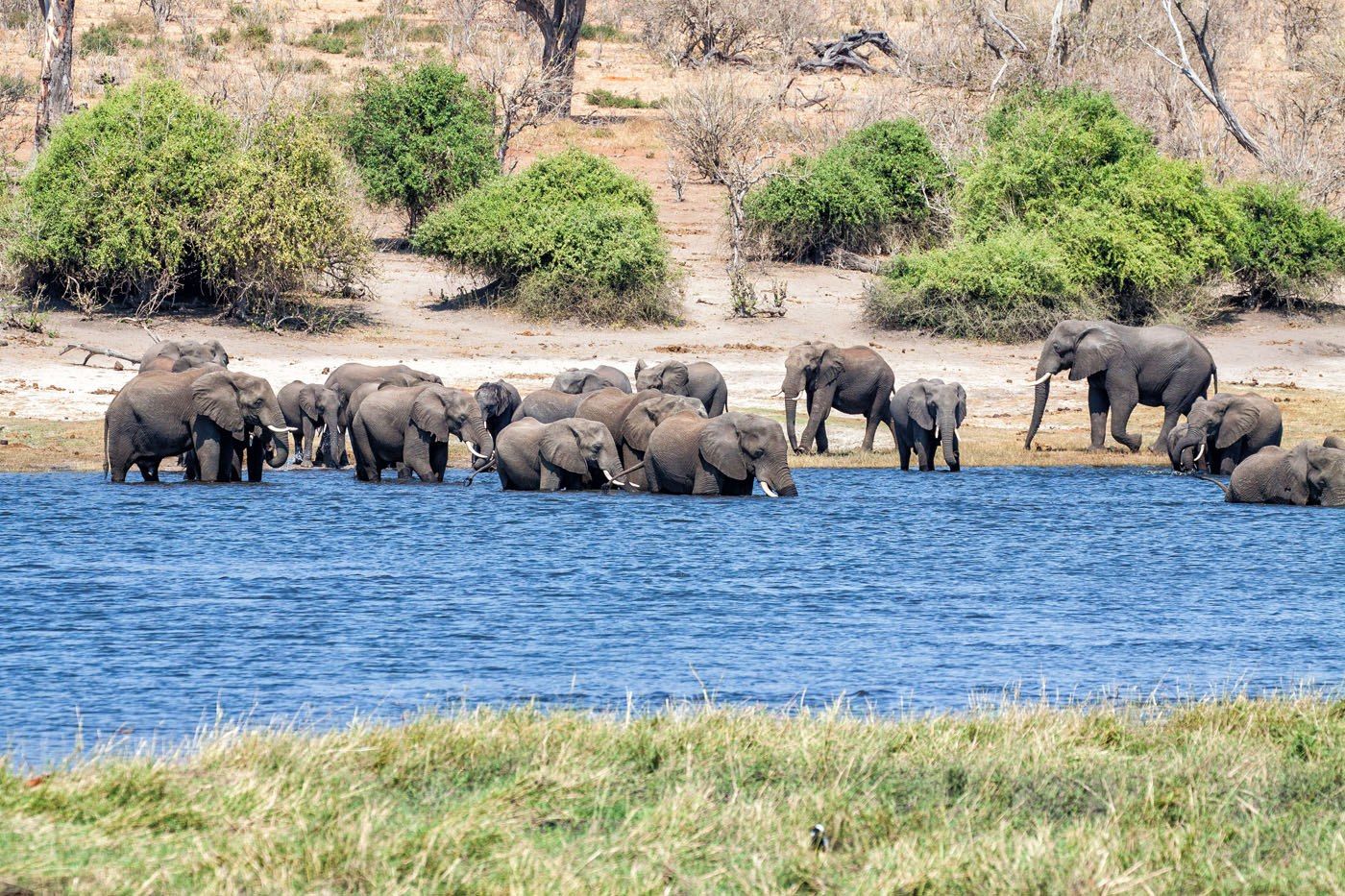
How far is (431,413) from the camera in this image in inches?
851

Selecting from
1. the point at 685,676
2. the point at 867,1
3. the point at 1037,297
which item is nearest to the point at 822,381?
the point at 1037,297

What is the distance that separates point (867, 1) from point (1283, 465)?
6004cm

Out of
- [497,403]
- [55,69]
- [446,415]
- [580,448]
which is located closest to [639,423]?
[580,448]

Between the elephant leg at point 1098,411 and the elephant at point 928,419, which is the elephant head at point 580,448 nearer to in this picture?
the elephant at point 928,419

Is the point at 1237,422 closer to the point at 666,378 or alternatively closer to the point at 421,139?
the point at 666,378

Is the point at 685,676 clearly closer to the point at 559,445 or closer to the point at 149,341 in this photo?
the point at 559,445

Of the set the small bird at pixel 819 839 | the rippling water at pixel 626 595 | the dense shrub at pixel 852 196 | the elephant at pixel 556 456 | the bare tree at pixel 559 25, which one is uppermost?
the bare tree at pixel 559 25

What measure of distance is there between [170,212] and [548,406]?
11.9 m

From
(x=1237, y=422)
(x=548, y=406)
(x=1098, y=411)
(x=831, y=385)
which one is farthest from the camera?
(x=1098, y=411)

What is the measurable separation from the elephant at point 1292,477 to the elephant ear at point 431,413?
8.42 m

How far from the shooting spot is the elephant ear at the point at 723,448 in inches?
796

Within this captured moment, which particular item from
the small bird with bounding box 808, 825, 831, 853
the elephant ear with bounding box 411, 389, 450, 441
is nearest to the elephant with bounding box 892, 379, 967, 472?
the elephant ear with bounding box 411, 389, 450, 441

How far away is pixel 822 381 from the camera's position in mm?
25750

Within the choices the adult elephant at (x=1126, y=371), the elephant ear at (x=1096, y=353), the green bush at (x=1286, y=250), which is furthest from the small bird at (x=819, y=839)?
the green bush at (x=1286, y=250)
